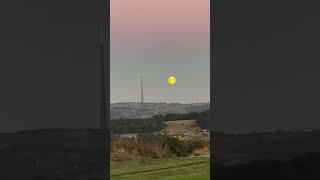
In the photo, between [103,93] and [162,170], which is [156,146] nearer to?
[162,170]

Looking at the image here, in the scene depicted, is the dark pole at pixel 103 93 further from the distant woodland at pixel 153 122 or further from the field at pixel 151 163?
the distant woodland at pixel 153 122

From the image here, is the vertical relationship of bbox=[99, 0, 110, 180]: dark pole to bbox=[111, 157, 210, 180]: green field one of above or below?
above

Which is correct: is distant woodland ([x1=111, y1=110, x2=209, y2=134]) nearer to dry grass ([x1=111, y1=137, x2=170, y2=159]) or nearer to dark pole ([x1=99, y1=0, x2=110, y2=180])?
dry grass ([x1=111, y1=137, x2=170, y2=159])

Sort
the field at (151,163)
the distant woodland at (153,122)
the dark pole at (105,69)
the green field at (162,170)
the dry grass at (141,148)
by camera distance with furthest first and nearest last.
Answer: the distant woodland at (153,122) → the dry grass at (141,148) → the field at (151,163) → the green field at (162,170) → the dark pole at (105,69)

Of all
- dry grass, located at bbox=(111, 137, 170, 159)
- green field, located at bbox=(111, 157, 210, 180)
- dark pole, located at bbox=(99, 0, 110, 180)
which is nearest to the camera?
dark pole, located at bbox=(99, 0, 110, 180)

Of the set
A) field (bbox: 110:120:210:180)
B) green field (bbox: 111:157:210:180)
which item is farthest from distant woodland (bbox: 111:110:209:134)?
green field (bbox: 111:157:210:180)

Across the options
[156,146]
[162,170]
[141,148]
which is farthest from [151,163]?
[156,146]

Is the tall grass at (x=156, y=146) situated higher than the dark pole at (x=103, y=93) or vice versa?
the dark pole at (x=103, y=93)

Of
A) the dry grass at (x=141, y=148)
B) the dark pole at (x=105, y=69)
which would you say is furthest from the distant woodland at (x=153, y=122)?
the dark pole at (x=105, y=69)

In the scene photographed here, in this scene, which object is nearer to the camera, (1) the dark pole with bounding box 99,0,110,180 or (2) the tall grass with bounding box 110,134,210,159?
(1) the dark pole with bounding box 99,0,110,180

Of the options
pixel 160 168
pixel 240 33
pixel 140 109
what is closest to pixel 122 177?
pixel 160 168
